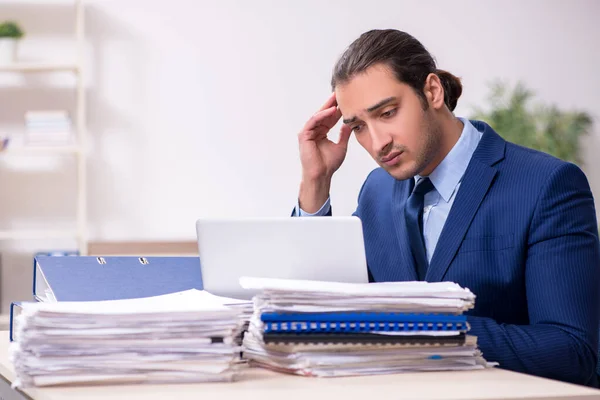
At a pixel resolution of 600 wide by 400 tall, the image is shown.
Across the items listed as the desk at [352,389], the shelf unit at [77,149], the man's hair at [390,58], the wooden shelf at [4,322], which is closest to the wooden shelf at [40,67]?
the shelf unit at [77,149]

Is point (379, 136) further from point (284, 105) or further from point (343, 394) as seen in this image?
point (284, 105)

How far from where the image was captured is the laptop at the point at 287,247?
120 centimetres

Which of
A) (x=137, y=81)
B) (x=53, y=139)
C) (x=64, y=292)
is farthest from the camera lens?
(x=137, y=81)

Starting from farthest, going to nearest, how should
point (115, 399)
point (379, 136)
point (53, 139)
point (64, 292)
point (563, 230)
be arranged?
point (53, 139), point (379, 136), point (563, 230), point (64, 292), point (115, 399)

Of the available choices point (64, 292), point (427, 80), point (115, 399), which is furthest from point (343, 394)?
point (427, 80)

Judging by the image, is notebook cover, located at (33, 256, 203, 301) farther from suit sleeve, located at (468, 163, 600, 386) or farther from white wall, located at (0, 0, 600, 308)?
white wall, located at (0, 0, 600, 308)

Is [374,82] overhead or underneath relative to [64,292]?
overhead

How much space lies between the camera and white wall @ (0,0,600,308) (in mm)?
4184

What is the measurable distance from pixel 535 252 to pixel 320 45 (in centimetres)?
316

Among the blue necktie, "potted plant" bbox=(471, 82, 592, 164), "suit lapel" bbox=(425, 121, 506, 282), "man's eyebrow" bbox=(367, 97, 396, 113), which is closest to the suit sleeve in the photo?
"suit lapel" bbox=(425, 121, 506, 282)

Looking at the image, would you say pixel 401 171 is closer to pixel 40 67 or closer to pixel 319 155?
pixel 319 155

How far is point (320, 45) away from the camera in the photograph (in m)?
4.52

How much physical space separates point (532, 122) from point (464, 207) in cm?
326

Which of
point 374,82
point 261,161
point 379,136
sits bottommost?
point 261,161
